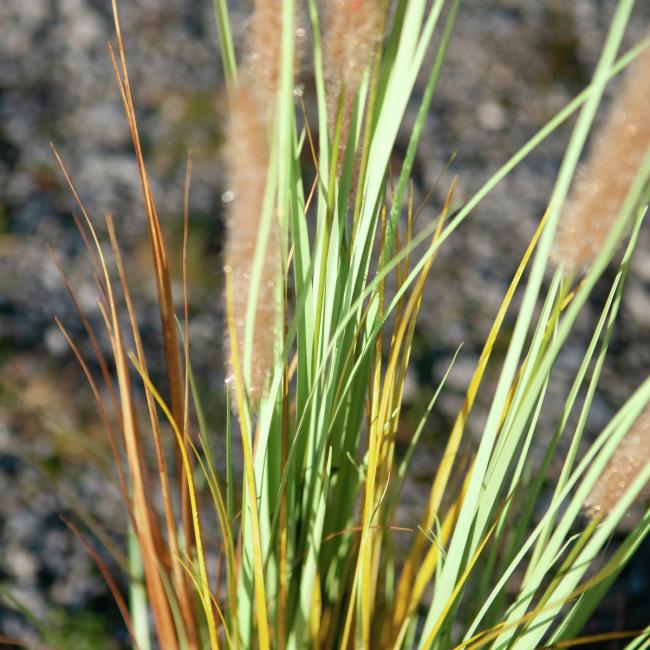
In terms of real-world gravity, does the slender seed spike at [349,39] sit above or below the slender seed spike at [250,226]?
above

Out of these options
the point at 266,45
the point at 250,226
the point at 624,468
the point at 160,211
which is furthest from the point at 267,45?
the point at 160,211

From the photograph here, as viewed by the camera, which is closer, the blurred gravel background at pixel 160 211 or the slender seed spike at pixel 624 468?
the slender seed spike at pixel 624 468

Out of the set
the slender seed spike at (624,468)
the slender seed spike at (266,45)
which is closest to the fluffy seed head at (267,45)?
the slender seed spike at (266,45)

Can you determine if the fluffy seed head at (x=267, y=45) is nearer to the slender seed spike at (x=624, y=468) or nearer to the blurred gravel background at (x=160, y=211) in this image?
the slender seed spike at (x=624, y=468)

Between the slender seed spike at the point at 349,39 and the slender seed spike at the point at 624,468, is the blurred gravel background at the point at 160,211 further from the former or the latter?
the slender seed spike at the point at 349,39

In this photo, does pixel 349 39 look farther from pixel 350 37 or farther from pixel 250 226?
pixel 250 226
